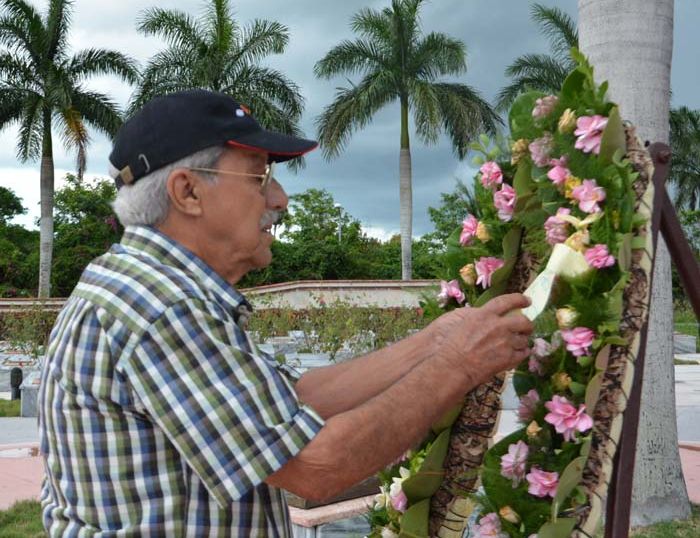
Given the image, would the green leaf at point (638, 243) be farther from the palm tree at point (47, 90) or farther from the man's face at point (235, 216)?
the palm tree at point (47, 90)

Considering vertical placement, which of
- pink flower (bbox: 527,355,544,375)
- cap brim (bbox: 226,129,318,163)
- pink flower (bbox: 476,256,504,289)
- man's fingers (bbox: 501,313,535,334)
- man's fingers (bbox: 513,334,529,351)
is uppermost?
cap brim (bbox: 226,129,318,163)

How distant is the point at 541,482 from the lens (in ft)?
6.75

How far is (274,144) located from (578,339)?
0.78m

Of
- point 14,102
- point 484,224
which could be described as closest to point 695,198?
point 14,102

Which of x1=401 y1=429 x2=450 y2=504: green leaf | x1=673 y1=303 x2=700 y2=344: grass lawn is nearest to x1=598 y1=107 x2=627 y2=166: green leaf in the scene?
x1=401 y1=429 x2=450 y2=504: green leaf

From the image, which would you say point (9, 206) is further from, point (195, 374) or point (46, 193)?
point (195, 374)

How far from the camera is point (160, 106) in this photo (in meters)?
1.79

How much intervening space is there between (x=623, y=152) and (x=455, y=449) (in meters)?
0.86

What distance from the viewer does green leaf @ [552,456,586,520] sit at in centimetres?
195

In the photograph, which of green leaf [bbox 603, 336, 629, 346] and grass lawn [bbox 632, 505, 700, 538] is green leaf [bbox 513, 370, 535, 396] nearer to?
green leaf [bbox 603, 336, 629, 346]

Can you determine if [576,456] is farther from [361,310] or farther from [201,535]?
[361,310]

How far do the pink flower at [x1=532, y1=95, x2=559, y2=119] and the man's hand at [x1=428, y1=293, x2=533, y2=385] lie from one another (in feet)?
1.69

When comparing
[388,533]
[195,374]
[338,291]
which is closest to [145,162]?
[195,374]

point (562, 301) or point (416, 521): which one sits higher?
point (562, 301)
